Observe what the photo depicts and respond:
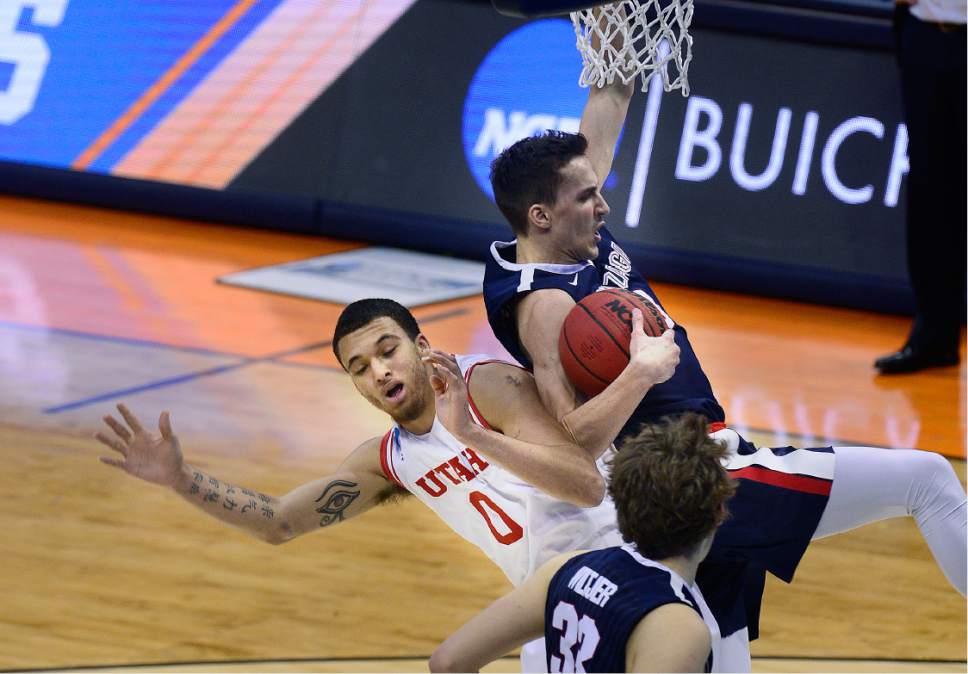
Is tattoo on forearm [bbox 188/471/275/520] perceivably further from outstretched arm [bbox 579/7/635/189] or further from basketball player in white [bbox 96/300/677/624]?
outstretched arm [bbox 579/7/635/189]

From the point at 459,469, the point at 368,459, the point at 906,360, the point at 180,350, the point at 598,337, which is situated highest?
the point at 598,337

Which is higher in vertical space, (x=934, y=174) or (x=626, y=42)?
(x=626, y=42)

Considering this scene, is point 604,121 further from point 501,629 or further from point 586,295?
point 501,629

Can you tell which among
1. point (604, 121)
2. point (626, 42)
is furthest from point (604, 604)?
point (626, 42)

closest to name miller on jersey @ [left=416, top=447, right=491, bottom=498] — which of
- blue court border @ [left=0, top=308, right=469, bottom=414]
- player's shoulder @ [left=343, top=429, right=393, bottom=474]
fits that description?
player's shoulder @ [left=343, top=429, right=393, bottom=474]

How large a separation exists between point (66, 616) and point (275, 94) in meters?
6.26

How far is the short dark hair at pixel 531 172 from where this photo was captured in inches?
167

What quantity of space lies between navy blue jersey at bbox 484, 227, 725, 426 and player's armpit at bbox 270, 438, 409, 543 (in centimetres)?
51

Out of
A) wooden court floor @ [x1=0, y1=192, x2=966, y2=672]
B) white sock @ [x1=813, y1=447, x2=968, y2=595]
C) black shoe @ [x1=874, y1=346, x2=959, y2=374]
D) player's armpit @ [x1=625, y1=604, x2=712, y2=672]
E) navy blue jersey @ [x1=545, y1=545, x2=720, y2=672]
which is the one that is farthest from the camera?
→ black shoe @ [x1=874, y1=346, x2=959, y2=374]

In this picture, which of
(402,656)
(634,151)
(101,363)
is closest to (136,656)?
(402,656)

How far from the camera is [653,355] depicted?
12.5 feet

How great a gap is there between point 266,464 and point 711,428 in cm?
287

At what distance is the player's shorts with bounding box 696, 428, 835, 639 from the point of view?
4051 mm

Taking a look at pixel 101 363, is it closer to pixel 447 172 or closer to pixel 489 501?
pixel 447 172
